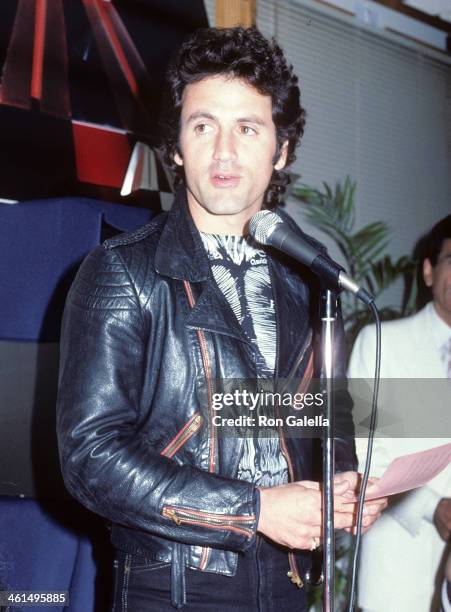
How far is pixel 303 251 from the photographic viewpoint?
3.82 feet

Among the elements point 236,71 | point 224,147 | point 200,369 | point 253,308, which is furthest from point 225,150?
point 200,369

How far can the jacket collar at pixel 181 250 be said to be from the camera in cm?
136

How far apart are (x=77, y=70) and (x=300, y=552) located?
181 centimetres

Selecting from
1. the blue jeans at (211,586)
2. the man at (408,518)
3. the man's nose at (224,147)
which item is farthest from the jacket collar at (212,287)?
the man at (408,518)

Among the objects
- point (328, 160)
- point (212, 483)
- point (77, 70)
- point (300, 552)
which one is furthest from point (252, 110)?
point (328, 160)

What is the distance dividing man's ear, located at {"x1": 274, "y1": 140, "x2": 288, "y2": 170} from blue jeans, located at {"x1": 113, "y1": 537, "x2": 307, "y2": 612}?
861 millimetres

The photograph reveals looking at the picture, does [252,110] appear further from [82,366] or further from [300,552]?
[300,552]

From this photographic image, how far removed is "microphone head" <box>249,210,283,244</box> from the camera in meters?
1.22

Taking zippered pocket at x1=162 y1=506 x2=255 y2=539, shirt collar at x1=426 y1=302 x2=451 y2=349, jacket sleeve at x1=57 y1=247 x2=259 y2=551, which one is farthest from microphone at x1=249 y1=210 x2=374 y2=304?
shirt collar at x1=426 y1=302 x2=451 y2=349

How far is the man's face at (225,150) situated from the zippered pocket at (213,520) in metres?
0.62

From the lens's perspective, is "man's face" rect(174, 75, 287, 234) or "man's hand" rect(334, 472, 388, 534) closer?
"man's hand" rect(334, 472, 388, 534)

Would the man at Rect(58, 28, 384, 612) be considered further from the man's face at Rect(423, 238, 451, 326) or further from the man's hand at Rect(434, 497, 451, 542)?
the man's face at Rect(423, 238, 451, 326)

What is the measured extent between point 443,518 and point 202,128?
1618 mm

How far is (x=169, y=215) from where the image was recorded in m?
1.48
